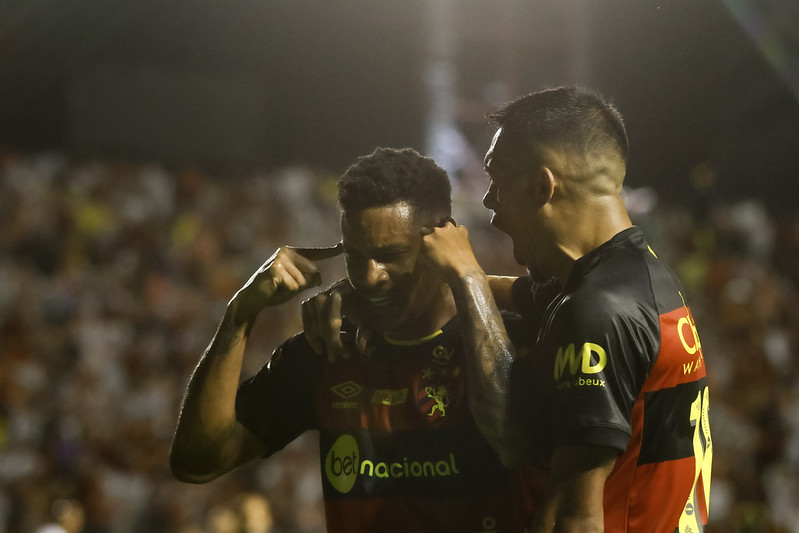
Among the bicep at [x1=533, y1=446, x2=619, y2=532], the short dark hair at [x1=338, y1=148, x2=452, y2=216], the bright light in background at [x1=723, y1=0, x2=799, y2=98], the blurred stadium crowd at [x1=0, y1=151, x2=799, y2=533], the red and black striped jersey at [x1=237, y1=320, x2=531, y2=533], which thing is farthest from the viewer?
the bright light in background at [x1=723, y1=0, x2=799, y2=98]

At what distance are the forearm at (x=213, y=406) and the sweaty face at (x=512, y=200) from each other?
78cm

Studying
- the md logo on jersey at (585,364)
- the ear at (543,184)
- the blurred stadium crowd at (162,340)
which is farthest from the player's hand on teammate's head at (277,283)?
the blurred stadium crowd at (162,340)

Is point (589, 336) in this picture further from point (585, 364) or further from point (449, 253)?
point (449, 253)

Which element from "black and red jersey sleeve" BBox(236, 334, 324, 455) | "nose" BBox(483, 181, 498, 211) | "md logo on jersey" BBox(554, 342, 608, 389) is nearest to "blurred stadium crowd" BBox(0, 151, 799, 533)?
"black and red jersey sleeve" BBox(236, 334, 324, 455)

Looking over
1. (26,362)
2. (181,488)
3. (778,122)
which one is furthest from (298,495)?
(778,122)

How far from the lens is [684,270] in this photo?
11156mm

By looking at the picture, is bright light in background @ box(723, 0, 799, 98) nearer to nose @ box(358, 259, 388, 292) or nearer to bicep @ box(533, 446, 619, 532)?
nose @ box(358, 259, 388, 292)

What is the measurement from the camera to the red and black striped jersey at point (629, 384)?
198 cm

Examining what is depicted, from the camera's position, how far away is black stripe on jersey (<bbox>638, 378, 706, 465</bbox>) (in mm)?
2121

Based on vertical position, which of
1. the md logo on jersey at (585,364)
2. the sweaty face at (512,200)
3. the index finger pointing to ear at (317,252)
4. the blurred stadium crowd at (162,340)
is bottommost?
the blurred stadium crowd at (162,340)

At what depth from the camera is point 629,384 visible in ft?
6.66

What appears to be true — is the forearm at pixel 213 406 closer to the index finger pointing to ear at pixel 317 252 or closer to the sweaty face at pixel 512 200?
the index finger pointing to ear at pixel 317 252

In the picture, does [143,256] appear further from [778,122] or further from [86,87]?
[778,122]

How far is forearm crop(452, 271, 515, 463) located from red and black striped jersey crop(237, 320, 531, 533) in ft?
0.76
